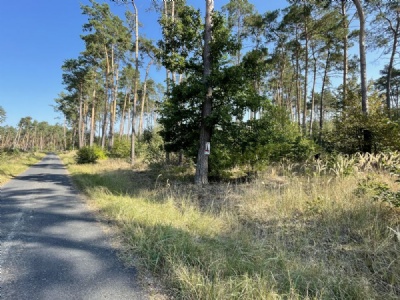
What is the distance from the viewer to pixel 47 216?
17.4 feet

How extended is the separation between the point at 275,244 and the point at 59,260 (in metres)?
2.96

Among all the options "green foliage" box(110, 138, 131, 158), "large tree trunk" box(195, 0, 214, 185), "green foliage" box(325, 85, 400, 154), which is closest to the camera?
"large tree trunk" box(195, 0, 214, 185)

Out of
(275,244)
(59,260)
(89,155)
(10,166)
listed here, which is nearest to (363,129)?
(275,244)

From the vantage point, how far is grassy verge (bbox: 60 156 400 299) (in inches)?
92.7

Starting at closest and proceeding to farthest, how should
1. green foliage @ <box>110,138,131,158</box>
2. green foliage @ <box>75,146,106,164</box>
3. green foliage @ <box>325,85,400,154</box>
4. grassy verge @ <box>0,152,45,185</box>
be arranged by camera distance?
green foliage @ <box>325,85,400,154</box>
grassy verge @ <box>0,152,45,185</box>
green foliage @ <box>75,146,106,164</box>
green foliage @ <box>110,138,131,158</box>

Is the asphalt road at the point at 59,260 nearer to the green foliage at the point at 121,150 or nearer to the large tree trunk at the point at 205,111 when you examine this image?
the large tree trunk at the point at 205,111

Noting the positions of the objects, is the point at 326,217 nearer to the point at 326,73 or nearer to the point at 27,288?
the point at 27,288

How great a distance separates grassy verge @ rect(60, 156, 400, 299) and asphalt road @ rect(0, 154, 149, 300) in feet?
1.39

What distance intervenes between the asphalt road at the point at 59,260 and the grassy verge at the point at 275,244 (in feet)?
1.39

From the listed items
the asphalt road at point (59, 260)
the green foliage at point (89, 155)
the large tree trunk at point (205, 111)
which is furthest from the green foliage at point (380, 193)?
the green foliage at point (89, 155)

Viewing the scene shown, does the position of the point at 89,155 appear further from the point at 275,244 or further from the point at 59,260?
the point at 275,244

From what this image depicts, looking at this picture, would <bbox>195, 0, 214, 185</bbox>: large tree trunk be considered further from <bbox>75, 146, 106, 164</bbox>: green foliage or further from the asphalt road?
<bbox>75, 146, 106, 164</bbox>: green foliage

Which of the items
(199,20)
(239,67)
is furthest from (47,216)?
(199,20)

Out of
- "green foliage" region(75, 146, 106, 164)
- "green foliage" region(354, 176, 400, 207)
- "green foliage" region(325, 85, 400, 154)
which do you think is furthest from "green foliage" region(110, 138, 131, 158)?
"green foliage" region(354, 176, 400, 207)
